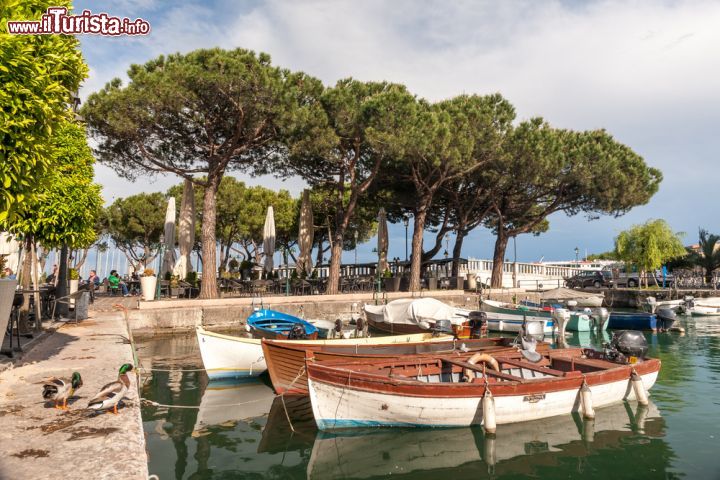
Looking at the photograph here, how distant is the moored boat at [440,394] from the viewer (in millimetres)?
8312

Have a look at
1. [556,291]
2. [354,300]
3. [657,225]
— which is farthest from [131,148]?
[657,225]

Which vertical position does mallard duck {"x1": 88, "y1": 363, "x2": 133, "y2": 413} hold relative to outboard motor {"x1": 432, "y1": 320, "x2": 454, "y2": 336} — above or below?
above

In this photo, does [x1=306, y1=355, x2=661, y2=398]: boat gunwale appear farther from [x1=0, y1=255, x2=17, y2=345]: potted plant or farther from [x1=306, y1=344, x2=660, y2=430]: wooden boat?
[x1=0, y1=255, x2=17, y2=345]: potted plant

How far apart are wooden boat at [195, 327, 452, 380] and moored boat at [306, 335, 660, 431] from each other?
10.7 feet

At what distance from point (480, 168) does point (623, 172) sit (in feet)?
32.7

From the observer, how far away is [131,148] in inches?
863

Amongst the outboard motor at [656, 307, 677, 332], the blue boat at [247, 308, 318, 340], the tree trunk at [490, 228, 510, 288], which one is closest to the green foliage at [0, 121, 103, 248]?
the blue boat at [247, 308, 318, 340]

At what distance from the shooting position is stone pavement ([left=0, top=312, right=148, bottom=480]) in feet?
13.7

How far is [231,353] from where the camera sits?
12.3 metres

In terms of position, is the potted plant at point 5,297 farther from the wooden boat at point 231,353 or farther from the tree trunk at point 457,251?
the tree trunk at point 457,251

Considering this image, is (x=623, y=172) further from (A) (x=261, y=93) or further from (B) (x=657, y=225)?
(A) (x=261, y=93)

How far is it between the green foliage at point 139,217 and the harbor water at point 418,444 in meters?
33.5

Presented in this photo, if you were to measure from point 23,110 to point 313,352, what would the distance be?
20.9 ft

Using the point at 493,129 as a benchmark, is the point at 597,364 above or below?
below
